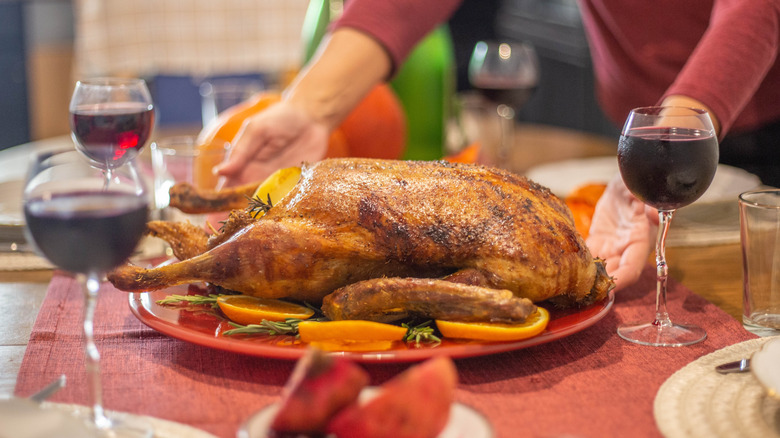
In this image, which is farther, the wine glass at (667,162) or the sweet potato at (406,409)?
the wine glass at (667,162)

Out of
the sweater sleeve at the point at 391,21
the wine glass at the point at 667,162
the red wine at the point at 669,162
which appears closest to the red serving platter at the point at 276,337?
the wine glass at the point at 667,162

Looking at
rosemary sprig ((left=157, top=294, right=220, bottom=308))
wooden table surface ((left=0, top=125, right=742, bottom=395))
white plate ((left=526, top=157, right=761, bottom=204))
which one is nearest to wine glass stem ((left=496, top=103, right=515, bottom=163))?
white plate ((left=526, top=157, right=761, bottom=204))

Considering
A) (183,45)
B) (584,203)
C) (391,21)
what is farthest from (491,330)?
(183,45)

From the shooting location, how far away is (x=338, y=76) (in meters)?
2.22

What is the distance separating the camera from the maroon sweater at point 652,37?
1.76 meters

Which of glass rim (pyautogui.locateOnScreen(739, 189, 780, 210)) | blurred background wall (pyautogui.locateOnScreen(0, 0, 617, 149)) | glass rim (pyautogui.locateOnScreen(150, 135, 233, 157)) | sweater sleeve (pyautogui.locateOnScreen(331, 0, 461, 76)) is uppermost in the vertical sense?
sweater sleeve (pyautogui.locateOnScreen(331, 0, 461, 76))

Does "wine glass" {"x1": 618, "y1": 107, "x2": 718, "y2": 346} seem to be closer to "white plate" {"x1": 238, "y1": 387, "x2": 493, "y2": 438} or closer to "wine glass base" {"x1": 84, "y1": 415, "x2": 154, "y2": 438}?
"white plate" {"x1": 238, "y1": 387, "x2": 493, "y2": 438}

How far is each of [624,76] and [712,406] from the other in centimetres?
172

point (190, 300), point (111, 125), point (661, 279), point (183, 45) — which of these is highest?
point (111, 125)

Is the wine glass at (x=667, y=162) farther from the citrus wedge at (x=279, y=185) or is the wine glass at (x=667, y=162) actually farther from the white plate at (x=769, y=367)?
the citrus wedge at (x=279, y=185)

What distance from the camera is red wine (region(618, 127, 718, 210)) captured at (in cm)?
125

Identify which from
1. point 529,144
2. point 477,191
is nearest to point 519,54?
point 529,144

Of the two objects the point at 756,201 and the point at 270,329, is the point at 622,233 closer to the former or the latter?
the point at 756,201

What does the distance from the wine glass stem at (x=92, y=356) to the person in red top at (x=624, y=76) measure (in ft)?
3.06
